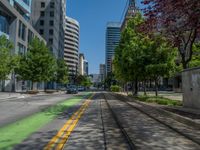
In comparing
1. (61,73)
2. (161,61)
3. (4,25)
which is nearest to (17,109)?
(161,61)

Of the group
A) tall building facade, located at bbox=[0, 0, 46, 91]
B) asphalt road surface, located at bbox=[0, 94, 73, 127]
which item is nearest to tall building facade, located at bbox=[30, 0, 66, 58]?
tall building facade, located at bbox=[0, 0, 46, 91]

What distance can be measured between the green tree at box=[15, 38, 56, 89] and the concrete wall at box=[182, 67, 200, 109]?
3656 cm

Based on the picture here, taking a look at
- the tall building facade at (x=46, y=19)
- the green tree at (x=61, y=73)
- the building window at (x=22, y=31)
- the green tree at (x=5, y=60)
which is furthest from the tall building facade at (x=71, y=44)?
the green tree at (x=5, y=60)

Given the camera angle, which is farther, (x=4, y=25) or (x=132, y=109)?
(x=4, y=25)

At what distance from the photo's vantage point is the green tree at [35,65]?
2051 inches

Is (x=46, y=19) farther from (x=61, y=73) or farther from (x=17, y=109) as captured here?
(x=17, y=109)

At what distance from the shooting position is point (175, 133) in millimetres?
9977

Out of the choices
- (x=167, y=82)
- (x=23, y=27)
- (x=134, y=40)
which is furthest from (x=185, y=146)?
(x=167, y=82)

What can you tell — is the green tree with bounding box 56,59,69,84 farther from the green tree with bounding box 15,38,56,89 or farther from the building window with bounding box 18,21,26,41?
the green tree with bounding box 15,38,56,89

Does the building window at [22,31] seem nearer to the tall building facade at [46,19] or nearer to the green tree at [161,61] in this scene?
the tall building facade at [46,19]

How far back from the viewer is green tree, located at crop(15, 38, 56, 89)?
171ft

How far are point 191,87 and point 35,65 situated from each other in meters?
38.3

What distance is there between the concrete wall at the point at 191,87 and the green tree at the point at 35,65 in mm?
36562

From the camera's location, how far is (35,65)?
52.8m
